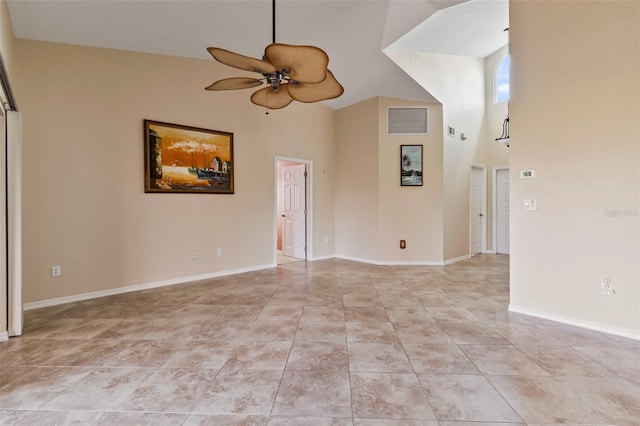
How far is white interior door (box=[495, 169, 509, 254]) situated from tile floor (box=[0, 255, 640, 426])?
12.0 ft

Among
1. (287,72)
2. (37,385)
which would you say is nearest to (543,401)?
(287,72)

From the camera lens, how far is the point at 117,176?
3729mm

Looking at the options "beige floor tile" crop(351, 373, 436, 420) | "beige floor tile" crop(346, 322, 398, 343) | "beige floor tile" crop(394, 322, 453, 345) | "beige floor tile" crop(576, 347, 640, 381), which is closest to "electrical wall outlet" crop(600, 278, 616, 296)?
"beige floor tile" crop(576, 347, 640, 381)

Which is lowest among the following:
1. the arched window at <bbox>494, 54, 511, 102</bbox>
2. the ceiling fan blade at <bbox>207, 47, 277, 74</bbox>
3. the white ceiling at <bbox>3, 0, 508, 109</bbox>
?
the ceiling fan blade at <bbox>207, 47, 277, 74</bbox>

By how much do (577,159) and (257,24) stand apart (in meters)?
3.60

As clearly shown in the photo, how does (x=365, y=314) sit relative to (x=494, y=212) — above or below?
below

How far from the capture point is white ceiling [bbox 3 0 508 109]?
10.1 ft

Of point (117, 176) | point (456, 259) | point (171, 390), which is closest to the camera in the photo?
point (171, 390)

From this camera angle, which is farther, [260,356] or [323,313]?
[323,313]

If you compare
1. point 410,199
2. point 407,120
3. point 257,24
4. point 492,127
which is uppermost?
point 257,24

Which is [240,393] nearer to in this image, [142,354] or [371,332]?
[142,354]

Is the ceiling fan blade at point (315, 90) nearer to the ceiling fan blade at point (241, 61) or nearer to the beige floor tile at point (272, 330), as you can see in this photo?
the ceiling fan blade at point (241, 61)

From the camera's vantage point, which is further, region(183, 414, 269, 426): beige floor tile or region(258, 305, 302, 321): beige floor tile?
region(258, 305, 302, 321): beige floor tile

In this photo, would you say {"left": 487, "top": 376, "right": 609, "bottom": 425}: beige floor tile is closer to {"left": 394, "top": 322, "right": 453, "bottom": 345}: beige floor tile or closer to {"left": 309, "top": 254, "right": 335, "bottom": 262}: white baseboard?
{"left": 394, "top": 322, "right": 453, "bottom": 345}: beige floor tile
